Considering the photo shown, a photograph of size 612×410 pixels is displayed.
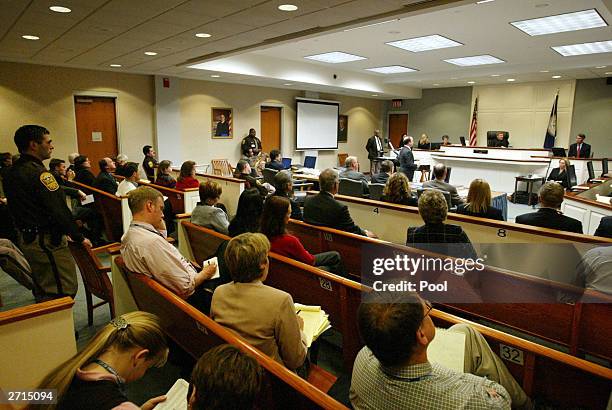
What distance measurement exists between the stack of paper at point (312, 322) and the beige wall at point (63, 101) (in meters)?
7.79

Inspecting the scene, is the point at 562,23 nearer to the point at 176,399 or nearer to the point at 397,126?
the point at 176,399

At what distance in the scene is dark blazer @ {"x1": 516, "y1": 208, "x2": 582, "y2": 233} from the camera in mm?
3035

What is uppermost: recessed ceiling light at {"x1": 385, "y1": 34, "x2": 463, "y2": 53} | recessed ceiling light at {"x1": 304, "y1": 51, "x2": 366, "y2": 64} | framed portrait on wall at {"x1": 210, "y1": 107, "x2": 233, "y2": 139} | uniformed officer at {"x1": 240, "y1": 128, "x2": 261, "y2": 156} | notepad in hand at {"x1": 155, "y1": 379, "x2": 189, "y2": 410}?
recessed ceiling light at {"x1": 304, "y1": 51, "x2": 366, "y2": 64}

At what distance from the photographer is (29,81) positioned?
7.43 meters

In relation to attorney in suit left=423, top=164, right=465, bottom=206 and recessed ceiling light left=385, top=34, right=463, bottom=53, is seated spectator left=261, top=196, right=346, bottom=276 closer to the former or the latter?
attorney in suit left=423, top=164, right=465, bottom=206

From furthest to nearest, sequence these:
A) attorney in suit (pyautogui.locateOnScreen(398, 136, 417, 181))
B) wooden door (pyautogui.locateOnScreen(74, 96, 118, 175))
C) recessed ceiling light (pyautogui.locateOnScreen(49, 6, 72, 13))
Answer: attorney in suit (pyautogui.locateOnScreen(398, 136, 417, 181))
wooden door (pyautogui.locateOnScreen(74, 96, 118, 175))
recessed ceiling light (pyautogui.locateOnScreen(49, 6, 72, 13))

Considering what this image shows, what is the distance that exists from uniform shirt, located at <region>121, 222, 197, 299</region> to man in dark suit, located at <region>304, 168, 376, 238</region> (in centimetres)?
150

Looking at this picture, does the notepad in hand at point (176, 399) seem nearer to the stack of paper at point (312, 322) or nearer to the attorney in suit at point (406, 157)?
the stack of paper at point (312, 322)

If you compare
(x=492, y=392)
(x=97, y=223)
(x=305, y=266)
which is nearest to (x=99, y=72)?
(x=97, y=223)

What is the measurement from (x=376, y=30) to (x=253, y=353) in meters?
6.02

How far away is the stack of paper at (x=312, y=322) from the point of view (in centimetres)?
192

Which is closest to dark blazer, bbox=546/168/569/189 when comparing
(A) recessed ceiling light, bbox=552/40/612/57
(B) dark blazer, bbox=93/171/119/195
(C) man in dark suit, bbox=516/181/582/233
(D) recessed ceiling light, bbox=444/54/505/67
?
(A) recessed ceiling light, bbox=552/40/612/57

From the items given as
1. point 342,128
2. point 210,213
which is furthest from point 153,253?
point 342,128

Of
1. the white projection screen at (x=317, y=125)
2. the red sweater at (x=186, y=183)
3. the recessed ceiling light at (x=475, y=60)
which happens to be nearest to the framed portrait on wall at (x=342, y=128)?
the white projection screen at (x=317, y=125)
